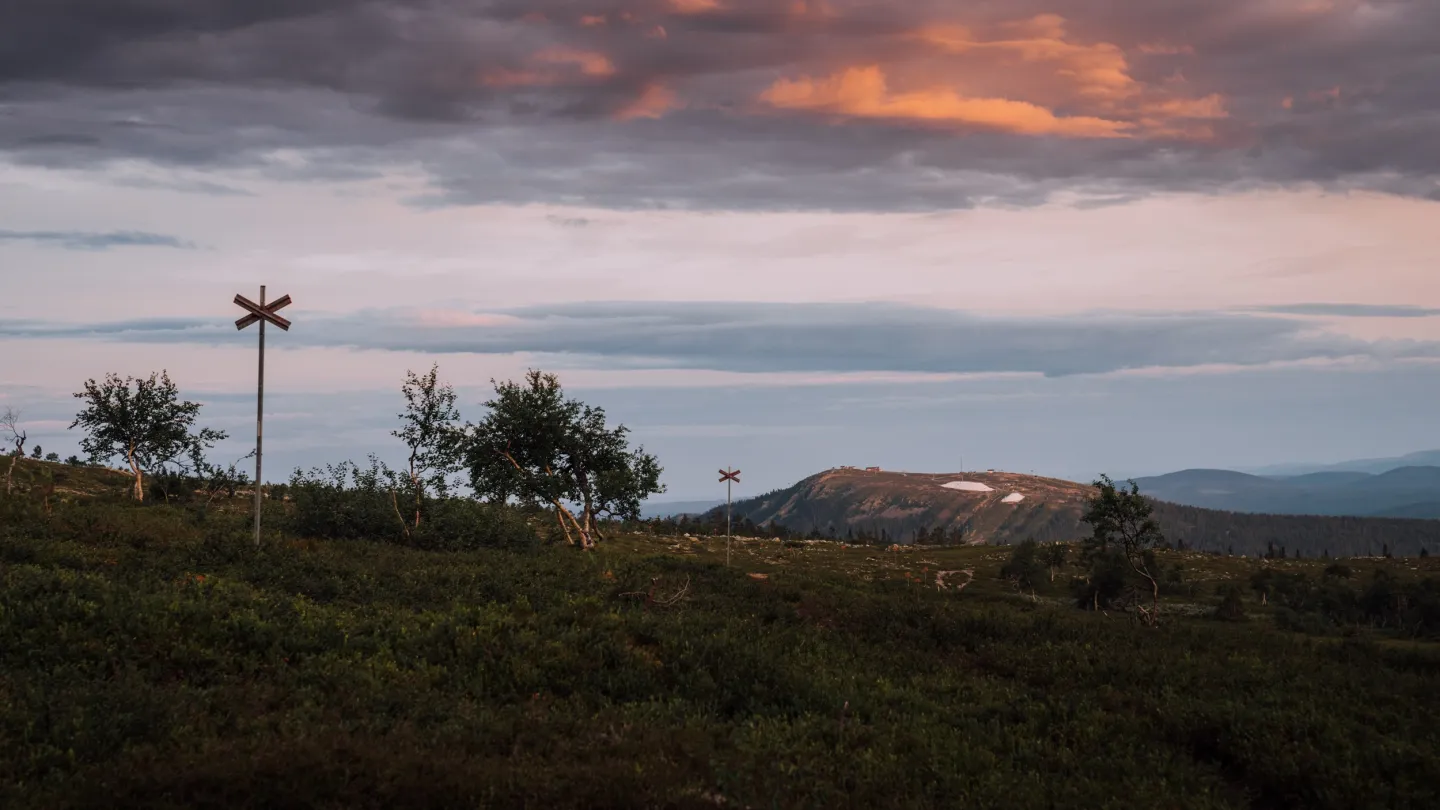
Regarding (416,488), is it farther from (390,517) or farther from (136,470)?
(136,470)

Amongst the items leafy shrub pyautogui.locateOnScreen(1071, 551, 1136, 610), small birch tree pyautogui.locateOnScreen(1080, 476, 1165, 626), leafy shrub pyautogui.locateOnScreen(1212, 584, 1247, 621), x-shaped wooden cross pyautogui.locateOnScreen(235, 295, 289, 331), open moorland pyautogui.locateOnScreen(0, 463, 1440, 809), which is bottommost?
leafy shrub pyautogui.locateOnScreen(1212, 584, 1247, 621)

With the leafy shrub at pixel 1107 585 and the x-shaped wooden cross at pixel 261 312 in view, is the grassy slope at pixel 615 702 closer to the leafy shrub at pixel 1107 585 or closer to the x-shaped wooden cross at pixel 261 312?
the x-shaped wooden cross at pixel 261 312

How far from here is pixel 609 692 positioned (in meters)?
19.7

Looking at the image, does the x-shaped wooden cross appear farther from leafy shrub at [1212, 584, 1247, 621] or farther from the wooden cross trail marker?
leafy shrub at [1212, 584, 1247, 621]

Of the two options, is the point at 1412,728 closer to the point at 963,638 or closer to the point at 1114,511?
the point at 963,638

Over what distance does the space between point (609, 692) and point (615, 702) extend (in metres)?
0.52

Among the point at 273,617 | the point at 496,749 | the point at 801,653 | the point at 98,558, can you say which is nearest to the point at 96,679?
the point at 273,617

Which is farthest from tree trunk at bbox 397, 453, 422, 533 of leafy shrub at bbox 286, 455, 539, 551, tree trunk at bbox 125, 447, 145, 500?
tree trunk at bbox 125, 447, 145, 500

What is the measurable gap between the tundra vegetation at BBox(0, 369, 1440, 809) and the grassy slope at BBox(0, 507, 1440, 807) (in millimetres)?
78

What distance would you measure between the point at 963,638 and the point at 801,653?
22.5 feet

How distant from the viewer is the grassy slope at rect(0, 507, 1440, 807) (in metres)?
13.6

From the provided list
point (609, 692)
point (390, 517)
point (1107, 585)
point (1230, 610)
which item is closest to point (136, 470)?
point (390, 517)

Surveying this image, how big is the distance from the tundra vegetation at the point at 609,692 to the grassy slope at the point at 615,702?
0.08 metres

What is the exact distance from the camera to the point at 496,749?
15.2 meters
